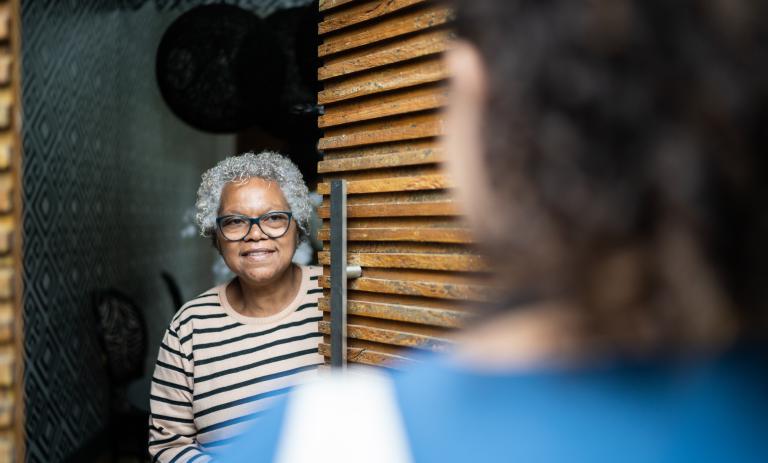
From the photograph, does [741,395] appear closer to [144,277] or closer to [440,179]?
[440,179]

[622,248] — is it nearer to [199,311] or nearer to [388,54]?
[388,54]

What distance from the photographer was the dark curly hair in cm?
43

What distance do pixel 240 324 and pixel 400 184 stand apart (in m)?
1.12

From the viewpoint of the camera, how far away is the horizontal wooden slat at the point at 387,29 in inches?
47.3

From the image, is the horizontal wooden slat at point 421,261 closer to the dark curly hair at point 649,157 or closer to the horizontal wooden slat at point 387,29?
the horizontal wooden slat at point 387,29

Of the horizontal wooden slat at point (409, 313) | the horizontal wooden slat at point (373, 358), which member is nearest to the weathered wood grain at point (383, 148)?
the horizontal wooden slat at point (409, 313)

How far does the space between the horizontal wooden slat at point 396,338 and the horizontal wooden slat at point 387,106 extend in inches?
18.9

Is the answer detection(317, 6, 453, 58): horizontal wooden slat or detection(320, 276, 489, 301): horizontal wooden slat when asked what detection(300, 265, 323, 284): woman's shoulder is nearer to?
detection(320, 276, 489, 301): horizontal wooden slat

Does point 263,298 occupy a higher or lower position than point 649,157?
lower

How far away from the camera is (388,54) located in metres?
1.31

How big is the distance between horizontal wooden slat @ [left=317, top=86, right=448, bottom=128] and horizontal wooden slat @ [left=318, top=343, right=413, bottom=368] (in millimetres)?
537

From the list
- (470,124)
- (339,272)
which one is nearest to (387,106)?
(339,272)

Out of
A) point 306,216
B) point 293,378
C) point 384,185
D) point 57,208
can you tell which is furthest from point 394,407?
point 57,208

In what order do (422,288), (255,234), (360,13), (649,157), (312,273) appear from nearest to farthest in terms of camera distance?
(649,157)
(422,288)
(360,13)
(255,234)
(312,273)
